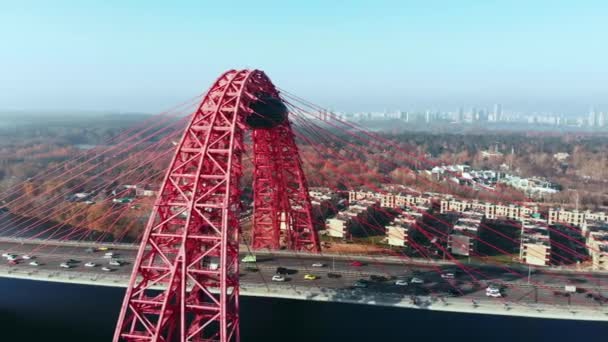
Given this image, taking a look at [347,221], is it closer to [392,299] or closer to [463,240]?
[463,240]

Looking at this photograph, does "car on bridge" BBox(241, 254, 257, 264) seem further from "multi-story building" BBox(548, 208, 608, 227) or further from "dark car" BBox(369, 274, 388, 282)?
"multi-story building" BBox(548, 208, 608, 227)

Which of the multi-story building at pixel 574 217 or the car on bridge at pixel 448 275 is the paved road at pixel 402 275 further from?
the multi-story building at pixel 574 217

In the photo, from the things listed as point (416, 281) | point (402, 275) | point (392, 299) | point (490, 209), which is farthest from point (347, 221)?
point (392, 299)

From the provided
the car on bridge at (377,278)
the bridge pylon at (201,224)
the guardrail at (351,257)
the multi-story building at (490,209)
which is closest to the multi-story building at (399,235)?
the guardrail at (351,257)

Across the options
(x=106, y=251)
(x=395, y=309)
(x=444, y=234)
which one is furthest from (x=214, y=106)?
(x=444, y=234)

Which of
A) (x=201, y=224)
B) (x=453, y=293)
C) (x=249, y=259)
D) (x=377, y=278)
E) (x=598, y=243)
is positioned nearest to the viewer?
(x=201, y=224)

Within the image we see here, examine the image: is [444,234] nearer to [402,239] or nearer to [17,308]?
[402,239]

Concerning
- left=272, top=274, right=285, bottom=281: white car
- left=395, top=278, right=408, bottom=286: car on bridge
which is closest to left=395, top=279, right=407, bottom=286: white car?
left=395, top=278, right=408, bottom=286: car on bridge
